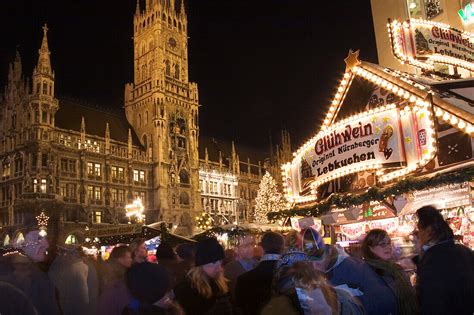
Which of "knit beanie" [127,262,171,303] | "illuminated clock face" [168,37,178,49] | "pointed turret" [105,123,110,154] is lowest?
"knit beanie" [127,262,171,303]

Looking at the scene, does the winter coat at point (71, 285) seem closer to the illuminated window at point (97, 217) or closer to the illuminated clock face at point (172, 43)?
the illuminated window at point (97, 217)

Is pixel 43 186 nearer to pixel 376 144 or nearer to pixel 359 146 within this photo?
pixel 359 146

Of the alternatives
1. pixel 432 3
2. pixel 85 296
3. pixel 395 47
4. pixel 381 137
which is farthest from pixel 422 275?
pixel 432 3

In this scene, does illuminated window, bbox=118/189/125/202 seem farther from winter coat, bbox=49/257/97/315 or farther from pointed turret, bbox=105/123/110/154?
winter coat, bbox=49/257/97/315

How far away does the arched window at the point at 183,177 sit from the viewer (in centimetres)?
5903

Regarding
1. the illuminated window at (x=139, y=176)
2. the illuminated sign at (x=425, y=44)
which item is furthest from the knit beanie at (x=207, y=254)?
the illuminated window at (x=139, y=176)

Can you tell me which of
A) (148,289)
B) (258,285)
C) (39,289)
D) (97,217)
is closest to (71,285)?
(39,289)

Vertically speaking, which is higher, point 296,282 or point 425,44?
point 425,44

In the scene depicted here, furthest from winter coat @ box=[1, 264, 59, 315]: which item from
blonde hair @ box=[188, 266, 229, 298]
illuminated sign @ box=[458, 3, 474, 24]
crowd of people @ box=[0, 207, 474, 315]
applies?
illuminated sign @ box=[458, 3, 474, 24]

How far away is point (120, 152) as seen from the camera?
180ft

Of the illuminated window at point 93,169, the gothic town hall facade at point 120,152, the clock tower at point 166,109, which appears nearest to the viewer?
the gothic town hall facade at point 120,152

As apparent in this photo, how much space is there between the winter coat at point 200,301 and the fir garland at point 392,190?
5259 millimetres

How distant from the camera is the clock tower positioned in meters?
56.8

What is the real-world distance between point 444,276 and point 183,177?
5642cm
